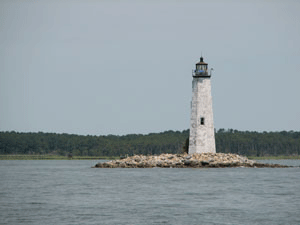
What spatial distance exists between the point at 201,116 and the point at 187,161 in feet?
15.3

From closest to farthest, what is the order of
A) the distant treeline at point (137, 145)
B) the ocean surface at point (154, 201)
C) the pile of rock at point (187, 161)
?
the ocean surface at point (154, 201) → the pile of rock at point (187, 161) → the distant treeline at point (137, 145)

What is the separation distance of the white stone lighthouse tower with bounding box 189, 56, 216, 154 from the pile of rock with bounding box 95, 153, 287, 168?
105 cm

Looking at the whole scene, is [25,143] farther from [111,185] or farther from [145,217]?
[145,217]

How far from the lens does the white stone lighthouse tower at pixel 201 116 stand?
186ft

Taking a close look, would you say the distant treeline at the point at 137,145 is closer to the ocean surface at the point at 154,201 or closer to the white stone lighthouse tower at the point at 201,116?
the white stone lighthouse tower at the point at 201,116

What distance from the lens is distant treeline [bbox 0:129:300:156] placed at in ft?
462

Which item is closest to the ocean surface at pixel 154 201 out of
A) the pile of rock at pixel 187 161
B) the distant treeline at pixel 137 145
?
the pile of rock at pixel 187 161

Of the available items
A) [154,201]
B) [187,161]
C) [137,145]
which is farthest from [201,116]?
[137,145]

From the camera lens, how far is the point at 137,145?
143m

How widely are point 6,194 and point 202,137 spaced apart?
26453 millimetres

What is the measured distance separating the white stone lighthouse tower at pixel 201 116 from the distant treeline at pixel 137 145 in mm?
75961

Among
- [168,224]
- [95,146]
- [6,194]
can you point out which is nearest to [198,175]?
[6,194]

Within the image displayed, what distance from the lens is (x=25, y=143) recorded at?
5989 inches

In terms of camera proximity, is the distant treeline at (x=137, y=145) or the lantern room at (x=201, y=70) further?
the distant treeline at (x=137, y=145)
